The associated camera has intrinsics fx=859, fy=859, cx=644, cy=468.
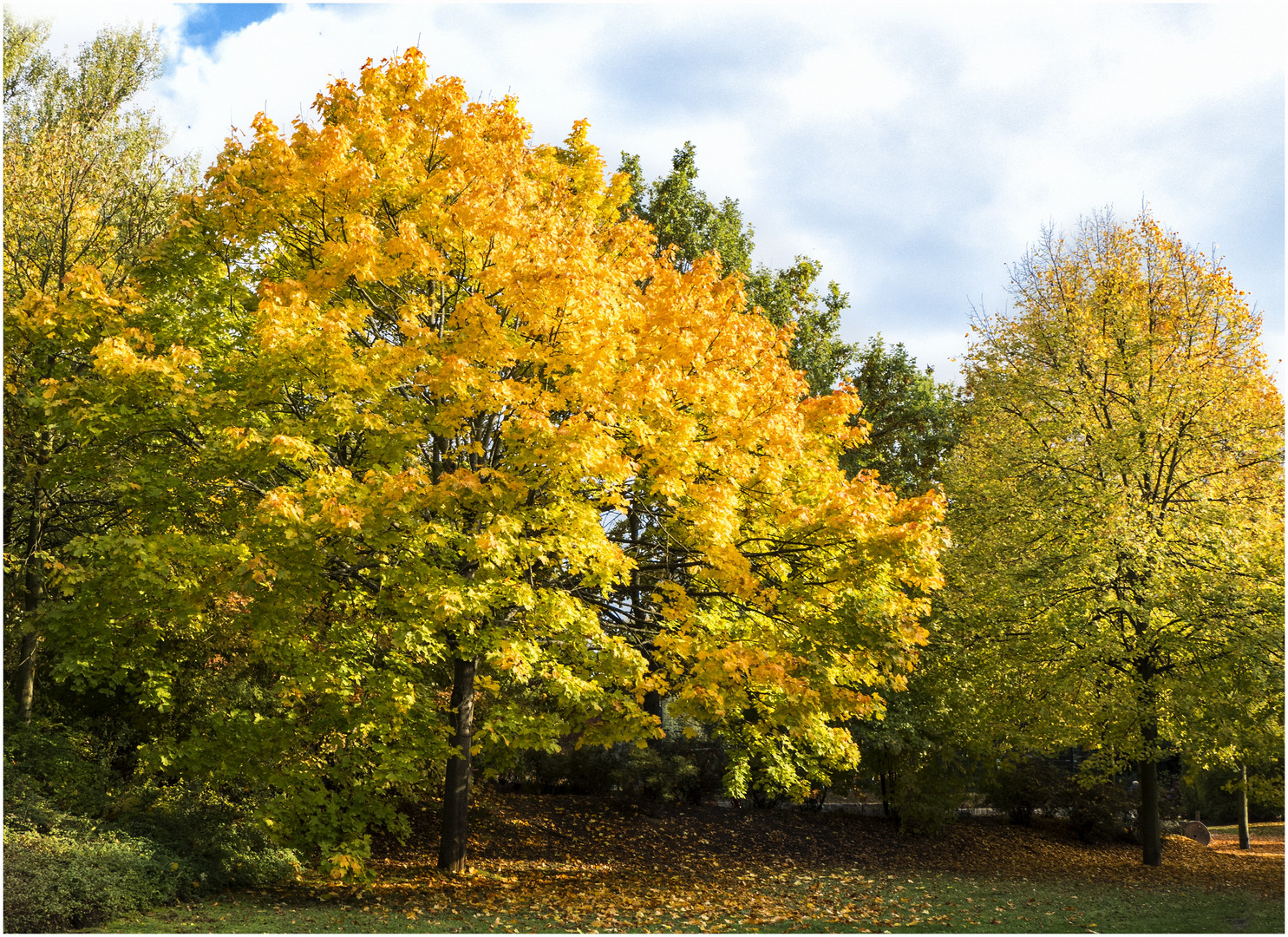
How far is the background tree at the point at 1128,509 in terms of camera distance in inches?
543

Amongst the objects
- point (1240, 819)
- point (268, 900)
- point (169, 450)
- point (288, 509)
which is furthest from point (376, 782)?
point (1240, 819)

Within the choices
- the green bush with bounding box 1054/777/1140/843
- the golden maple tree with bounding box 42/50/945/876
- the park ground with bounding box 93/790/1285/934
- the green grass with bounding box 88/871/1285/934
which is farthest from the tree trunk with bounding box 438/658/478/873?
the green bush with bounding box 1054/777/1140/843

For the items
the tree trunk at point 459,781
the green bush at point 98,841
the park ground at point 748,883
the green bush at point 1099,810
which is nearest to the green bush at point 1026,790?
the green bush at point 1099,810

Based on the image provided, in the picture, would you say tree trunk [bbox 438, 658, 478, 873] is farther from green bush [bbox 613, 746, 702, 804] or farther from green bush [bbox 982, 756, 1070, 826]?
green bush [bbox 982, 756, 1070, 826]

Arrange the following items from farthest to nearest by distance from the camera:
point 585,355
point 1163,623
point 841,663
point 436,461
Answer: point 1163,623
point 436,461
point 841,663
point 585,355

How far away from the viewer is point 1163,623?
14008 mm

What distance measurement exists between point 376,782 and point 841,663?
6093mm

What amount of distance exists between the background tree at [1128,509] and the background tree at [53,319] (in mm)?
14614

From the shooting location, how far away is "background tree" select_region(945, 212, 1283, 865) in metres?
13.8

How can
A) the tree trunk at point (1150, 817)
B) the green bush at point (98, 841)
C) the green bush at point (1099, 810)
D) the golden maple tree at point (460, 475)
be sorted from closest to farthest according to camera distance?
the green bush at point (98, 841)
the golden maple tree at point (460, 475)
the tree trunk at point (1150, 817)
the green bush at point (1099, 810)

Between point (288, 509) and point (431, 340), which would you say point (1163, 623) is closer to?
point (431, 340)

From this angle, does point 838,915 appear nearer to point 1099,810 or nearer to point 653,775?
point 653,775

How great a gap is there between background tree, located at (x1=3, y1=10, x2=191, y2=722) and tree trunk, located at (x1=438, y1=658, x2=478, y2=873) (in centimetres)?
528

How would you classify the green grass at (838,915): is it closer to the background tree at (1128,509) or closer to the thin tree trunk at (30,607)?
the background tree at (1128,509)
